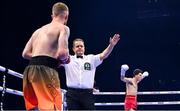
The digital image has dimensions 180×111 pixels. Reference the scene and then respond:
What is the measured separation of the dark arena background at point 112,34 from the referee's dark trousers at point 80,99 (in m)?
5.00

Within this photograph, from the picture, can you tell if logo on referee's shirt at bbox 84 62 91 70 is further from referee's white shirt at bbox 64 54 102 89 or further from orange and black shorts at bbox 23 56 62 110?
orange and black shorts at bbox 23 56 62 110

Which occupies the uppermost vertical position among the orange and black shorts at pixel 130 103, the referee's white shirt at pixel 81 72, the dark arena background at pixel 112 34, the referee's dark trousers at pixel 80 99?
the dark arena background at pixel 112 34

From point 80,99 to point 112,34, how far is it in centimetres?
649

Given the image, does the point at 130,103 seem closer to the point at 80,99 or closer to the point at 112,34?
the point at 80,99

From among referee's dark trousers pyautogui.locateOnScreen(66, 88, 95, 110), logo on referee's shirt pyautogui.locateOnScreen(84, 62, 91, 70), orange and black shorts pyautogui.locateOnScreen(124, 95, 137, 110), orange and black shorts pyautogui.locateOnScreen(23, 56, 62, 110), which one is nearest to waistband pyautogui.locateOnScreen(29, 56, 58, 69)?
orange and black shorts pyautogui.locateOnScreen(23, 56, 62, 110)

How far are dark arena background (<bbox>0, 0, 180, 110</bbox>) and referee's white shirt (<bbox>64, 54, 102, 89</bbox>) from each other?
4685 millimetres

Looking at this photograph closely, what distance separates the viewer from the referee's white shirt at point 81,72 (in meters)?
4.42

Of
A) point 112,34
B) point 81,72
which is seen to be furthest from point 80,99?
point 112,34

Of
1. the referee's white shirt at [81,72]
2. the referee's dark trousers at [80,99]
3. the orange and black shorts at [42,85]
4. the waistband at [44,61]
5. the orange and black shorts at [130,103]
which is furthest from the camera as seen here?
the orange and black shorts at [130,103]

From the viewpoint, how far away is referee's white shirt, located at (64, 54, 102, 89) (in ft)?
14.5

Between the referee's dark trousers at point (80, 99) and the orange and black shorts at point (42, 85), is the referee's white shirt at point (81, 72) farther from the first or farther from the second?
the orange and black shorts at point (42, 85)

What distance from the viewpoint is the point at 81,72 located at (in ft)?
14.8

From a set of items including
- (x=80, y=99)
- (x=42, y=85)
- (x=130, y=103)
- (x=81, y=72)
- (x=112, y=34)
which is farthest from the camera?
(x=112, y=34)

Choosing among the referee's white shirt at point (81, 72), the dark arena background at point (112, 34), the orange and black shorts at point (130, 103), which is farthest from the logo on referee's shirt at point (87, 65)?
the dark arena background at point (112, 34)
